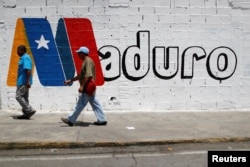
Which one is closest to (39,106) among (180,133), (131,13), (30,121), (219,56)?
(30,121)

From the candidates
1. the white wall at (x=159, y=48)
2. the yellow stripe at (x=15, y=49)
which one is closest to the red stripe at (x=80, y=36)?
the white wall at (x=159, y=48)

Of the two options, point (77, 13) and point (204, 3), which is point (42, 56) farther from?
point (204, 3)

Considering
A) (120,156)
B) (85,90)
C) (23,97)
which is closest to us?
(120,156)

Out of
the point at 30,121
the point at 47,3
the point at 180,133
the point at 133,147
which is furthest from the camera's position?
the point at 47,3

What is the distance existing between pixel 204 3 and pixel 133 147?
4592 mm

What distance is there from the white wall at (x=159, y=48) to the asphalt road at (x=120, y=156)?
2961 mm

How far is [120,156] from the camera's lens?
688cm

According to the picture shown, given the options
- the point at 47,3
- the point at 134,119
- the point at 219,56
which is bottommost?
the point at 134,119

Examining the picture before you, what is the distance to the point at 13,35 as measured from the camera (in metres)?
9.91

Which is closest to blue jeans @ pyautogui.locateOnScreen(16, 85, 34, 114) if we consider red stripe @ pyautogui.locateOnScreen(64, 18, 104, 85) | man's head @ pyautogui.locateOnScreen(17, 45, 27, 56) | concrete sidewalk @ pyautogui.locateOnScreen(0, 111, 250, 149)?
concrete sidewalk @ pyautogui.locateOnScreen(0, 111, 250, 149)

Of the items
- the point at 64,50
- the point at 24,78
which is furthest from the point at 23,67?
the point at 64,50

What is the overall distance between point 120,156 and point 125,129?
1509mm

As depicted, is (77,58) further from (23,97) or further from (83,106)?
(83,106)

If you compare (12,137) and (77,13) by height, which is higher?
(77,13)
